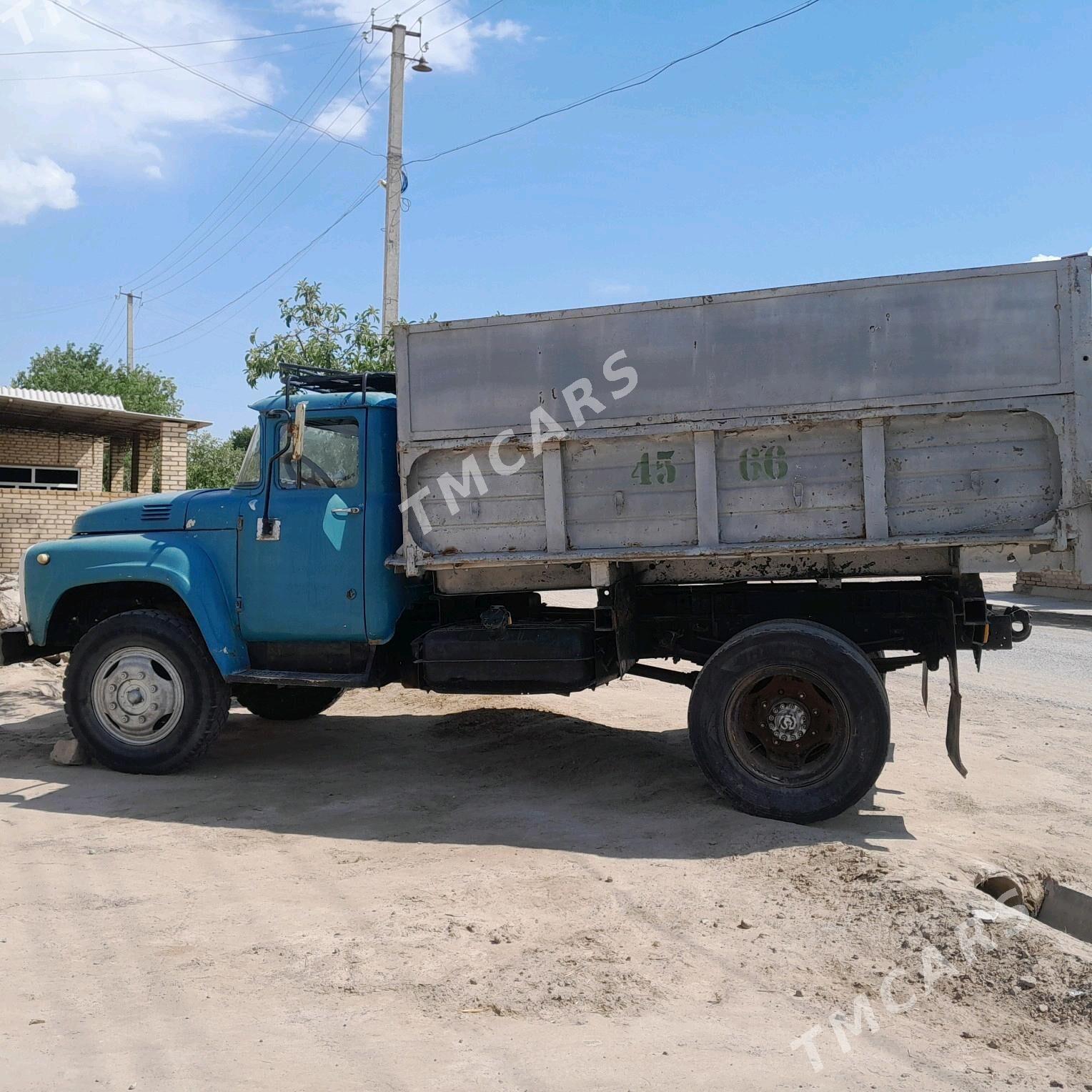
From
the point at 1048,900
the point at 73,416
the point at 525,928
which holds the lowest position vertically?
the point at 1048,900

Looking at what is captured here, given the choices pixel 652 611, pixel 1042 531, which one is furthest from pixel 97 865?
pixel 1042 531

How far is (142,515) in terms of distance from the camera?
6754 mm

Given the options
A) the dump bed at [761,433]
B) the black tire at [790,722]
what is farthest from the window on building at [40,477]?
the black tire at [790,722]

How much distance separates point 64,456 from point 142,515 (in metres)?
12.9

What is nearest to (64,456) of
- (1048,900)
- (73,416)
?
(73,416)

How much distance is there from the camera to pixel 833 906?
4199 millimetres

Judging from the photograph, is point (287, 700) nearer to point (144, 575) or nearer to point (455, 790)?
point (144, 575)

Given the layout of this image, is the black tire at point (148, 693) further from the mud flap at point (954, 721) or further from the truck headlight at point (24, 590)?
the mud flap at point (954, 721)

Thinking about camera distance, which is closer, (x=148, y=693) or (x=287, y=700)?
(x=148, y=693)

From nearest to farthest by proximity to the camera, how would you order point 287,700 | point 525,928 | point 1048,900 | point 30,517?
point 525,928 < point 1048,900 < point 287,700 < point 30,517

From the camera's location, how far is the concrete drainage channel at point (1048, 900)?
178 inches

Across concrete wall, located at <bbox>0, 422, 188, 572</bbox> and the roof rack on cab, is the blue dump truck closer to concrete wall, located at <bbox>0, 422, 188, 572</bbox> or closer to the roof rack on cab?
the roof rack on cab

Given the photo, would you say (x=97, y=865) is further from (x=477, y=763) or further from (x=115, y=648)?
(x=477, y=763)

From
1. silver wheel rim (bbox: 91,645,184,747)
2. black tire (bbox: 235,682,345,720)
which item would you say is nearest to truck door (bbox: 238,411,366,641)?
silver wheel rim (bbox: 91,645,184,747)
